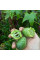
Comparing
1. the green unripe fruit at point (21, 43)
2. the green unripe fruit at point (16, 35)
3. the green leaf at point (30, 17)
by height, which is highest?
the green leaf at point (30, 17)

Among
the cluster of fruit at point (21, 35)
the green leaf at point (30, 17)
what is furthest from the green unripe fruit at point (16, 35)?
the green leaf at point (30, 17)

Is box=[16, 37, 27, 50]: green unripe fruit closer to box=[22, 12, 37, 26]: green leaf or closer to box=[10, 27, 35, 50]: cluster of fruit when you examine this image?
box=[10, 27, 35, 50]: cluster of fruit

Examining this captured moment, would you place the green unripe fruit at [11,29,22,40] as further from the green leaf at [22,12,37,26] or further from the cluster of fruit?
the green leaf at [22,12,37,26]

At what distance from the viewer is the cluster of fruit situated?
45.9 inches

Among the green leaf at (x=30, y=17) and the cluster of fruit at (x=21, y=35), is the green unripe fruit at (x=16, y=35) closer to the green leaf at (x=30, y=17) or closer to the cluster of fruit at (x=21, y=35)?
the cluster of fruit at (x=21, y=35)

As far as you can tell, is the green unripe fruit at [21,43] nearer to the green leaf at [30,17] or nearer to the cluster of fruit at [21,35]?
the cluster of fruit at [21,35]

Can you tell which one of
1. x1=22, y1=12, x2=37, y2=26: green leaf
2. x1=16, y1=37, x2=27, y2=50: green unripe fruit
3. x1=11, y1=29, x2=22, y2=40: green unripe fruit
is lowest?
x1=16, y1=37, x2=27, y2=50: green unripe fruit

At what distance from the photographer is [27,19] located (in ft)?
3.95

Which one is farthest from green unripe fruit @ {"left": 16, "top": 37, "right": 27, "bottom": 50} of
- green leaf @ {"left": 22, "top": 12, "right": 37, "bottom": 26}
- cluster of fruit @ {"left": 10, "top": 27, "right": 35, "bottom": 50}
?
green leaf @ {"left": 22, "top": 12, "right": 37, "bottom": 26}

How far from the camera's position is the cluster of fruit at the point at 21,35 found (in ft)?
3.82

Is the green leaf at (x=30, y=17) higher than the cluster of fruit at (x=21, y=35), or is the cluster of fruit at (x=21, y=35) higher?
the green leaf at (x=30, y=17)

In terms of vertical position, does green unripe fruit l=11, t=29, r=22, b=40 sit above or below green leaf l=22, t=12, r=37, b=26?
below

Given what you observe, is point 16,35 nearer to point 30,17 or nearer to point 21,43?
point 21,43
